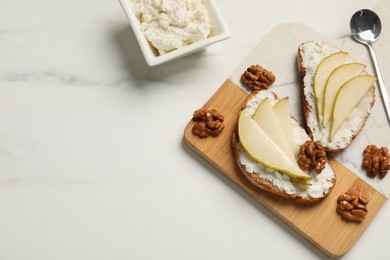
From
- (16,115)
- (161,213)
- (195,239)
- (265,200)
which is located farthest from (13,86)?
(265,200)

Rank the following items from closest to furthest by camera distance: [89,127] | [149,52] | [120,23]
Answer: [149,52] → [89,127] → [120,23]

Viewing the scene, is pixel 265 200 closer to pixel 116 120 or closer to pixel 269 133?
pixel 269 133

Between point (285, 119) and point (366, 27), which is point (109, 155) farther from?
point (366, 27)

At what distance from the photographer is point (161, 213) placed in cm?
252

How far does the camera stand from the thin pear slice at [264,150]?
7.84 feet

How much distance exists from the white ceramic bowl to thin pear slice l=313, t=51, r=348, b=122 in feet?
Answer: 1.85

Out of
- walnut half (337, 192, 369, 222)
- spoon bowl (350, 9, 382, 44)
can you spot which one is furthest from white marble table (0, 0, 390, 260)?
spoon bowl (350, 9, 382, 44)

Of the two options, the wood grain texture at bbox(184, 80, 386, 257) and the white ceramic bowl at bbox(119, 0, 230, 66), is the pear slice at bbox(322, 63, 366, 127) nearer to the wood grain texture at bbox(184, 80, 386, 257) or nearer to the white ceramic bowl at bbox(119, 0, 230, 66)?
the wood grain texture at bbox(184, 80, 386, 257)

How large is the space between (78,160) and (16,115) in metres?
0.45

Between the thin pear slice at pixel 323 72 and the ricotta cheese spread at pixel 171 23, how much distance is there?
0.67 meters

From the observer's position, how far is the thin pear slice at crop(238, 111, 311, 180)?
2.39m

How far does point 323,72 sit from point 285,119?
0.37 metres

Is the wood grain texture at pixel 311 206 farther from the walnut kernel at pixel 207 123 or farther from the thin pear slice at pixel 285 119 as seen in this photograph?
the thin pear slice at pixel 285 119

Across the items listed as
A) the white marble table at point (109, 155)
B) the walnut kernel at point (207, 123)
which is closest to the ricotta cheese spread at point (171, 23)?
the white marble table at point (109, 155)
